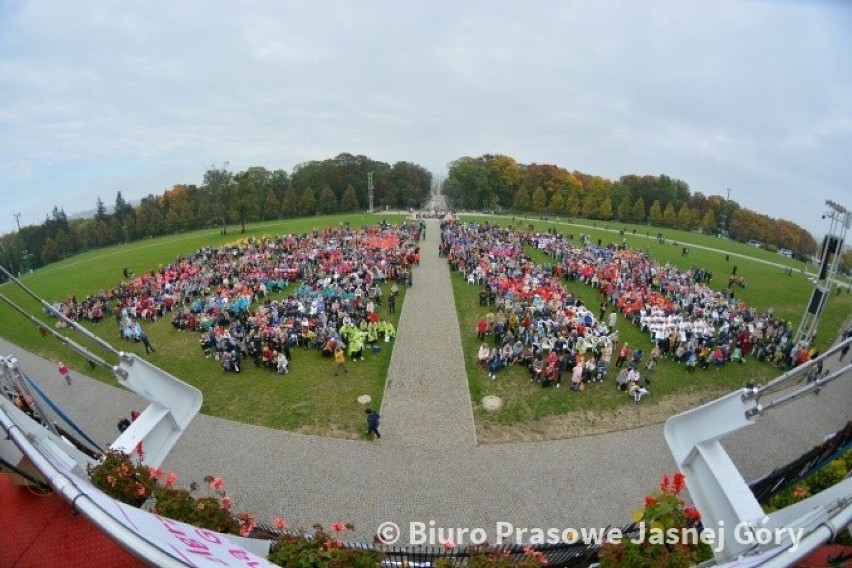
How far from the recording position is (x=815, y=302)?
19641 mm

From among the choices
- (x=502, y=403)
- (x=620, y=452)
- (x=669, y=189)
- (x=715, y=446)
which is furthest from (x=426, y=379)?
(x=669, y=189)

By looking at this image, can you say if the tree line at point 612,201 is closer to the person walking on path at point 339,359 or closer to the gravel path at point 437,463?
the gravel path at point 437,463

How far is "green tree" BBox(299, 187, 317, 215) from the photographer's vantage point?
69.6m

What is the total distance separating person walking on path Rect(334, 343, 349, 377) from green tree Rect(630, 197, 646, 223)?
221 feet

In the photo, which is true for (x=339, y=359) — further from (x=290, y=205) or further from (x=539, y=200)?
(x=539, y=200)

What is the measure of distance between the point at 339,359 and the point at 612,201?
234 ft

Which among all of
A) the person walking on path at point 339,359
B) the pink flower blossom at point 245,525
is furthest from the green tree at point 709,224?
the pink flower blossom at point 245,525

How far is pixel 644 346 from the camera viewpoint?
68.1 ft

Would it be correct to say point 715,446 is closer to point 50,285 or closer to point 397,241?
point 397,241

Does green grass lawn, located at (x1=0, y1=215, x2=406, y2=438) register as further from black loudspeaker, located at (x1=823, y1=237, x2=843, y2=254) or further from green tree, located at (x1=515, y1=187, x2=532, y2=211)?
green tree, located at (x1=515, y1=187, x2=532, y2=211)

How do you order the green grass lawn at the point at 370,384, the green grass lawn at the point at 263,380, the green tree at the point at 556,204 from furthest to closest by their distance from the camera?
the green tree at the point at 556,204
the green grass lawn at the point at 263,380
the green grass lawn at the point at 370,384

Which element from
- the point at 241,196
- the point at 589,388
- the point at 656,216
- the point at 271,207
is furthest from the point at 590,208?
the point at 589,388

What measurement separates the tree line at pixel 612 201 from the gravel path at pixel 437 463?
199 ft

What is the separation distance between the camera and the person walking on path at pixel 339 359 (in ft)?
55.7
